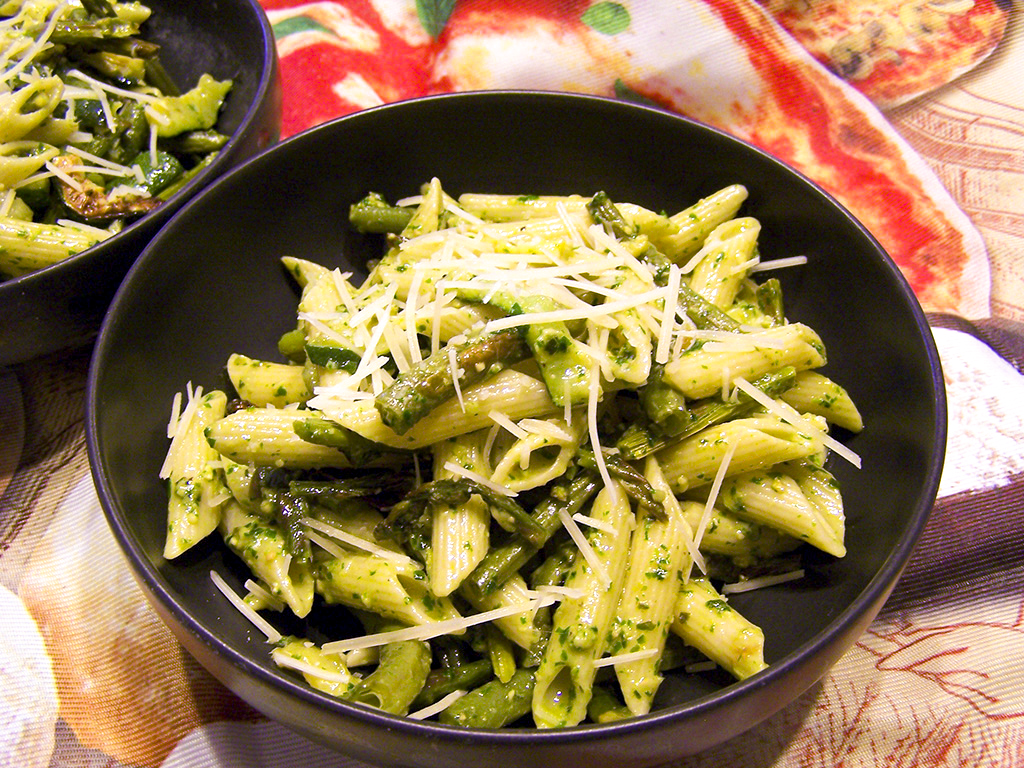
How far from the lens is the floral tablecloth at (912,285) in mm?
1730

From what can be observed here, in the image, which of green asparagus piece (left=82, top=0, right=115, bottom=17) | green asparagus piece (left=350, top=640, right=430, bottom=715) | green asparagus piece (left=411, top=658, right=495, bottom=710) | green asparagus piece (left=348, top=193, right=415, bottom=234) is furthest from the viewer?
green asparagus piece (left=82, top=0, right=115, bottom=17)

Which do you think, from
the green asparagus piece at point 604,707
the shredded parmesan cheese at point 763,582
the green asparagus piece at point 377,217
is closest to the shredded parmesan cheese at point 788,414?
the shredded parmesan cheese at point 763,582

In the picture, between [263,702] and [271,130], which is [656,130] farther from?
[263,702]

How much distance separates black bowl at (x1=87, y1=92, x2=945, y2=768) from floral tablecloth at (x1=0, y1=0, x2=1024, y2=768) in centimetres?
34

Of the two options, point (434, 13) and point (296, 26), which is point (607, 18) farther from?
point (296, 26)

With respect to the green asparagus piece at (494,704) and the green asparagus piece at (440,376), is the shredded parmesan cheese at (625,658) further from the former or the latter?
the green asparagus piece at (440,376)

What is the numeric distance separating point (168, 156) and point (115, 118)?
0.23m

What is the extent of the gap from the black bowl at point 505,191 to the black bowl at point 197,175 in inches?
8.1

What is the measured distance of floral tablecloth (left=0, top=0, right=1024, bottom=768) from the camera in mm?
1730

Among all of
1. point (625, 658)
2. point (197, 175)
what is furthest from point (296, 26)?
point (625, 658)

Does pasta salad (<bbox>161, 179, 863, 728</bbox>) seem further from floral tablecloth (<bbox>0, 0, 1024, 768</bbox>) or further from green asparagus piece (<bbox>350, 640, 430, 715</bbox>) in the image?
floral tablecloth (<bbox>0, 0, 1024, 768</bbox>)

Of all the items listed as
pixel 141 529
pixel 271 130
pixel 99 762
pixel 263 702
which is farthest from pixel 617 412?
pixel 271 130

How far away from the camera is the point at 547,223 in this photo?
197cm

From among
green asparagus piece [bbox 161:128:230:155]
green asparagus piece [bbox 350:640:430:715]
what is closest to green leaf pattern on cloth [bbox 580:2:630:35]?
green asparagus piece [bbox 161:128:230:155]
